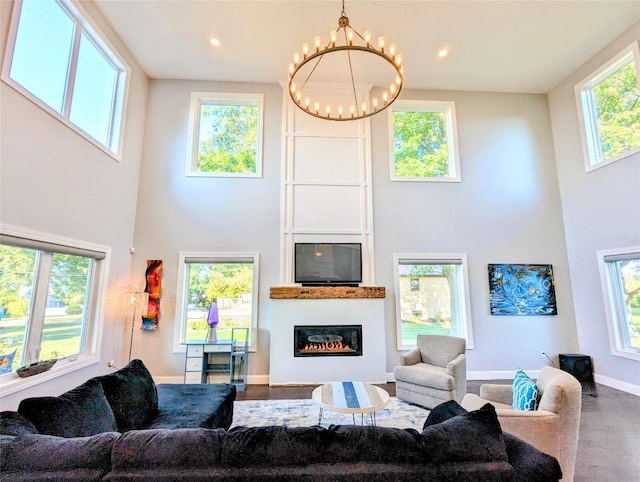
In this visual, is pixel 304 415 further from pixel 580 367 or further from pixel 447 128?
pixel 447 128

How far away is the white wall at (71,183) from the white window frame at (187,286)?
0.82 meters

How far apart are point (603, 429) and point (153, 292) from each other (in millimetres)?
6063

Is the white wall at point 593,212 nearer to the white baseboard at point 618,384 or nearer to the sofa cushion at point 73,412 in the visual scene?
the white baseboard at point 618,384

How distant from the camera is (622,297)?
4.80m

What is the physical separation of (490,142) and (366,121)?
7.96 feet

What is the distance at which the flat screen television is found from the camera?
525cm

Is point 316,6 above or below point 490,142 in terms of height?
above

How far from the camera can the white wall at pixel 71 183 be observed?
9.71 ft

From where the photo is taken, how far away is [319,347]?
16.3ft

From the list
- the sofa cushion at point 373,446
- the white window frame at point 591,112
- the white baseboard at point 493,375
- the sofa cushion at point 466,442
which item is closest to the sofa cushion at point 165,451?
the sofa cushion at point 373,446

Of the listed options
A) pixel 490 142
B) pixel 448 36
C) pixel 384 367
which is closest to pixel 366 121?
pixel 448 36

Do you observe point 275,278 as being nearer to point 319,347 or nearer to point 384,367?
point 319,347

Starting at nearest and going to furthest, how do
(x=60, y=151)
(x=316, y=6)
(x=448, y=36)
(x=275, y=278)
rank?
(x=60, y=151) → (x=316, y=6) → (x=448, y=36) → (x=275, y=278)

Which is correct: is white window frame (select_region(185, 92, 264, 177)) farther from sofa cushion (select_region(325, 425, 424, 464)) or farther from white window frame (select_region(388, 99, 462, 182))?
sofa cushion (select_region(325, 425, 424, 464))
